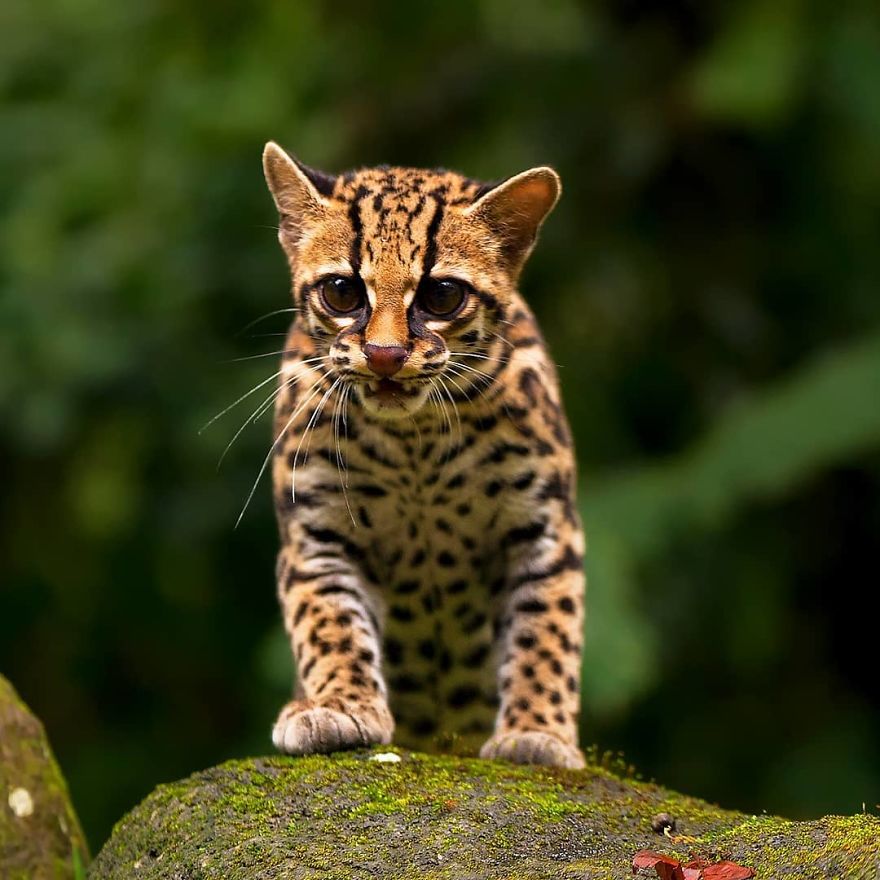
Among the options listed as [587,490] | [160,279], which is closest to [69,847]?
[587,490]

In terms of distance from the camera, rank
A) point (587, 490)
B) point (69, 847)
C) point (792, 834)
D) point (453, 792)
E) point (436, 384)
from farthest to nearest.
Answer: point (587, 490) < point (436, 384) < point (69, 847) < point (453, 792) < point (792, 834)

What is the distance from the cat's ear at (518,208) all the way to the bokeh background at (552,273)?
12.4 ft

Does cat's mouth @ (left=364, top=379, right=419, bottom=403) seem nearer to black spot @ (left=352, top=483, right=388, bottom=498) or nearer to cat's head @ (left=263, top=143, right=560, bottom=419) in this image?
cat's head @ (left=263, top=143, right=560, bottom=419)

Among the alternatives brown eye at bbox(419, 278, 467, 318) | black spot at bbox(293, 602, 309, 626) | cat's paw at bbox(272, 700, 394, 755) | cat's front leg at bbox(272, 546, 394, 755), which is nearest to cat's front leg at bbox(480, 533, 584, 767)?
cat's front leg at bbox(272, 546, 394, 755)

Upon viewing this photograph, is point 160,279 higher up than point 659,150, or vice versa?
point 659,150

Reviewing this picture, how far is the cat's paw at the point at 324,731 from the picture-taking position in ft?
19.9

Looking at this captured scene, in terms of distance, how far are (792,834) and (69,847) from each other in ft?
8.41

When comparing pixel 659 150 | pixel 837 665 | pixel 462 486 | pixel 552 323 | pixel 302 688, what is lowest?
pixel 302 688

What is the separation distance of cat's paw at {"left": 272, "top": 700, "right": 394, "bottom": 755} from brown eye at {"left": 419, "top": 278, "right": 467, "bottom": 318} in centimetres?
144

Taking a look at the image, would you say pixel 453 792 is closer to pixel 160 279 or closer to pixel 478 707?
pixel 478 707

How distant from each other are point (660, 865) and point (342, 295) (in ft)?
9.02

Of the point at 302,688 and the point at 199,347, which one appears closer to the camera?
the point at 302,688

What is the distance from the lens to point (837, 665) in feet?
39.0

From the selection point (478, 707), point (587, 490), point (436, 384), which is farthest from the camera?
point (587, 490)
